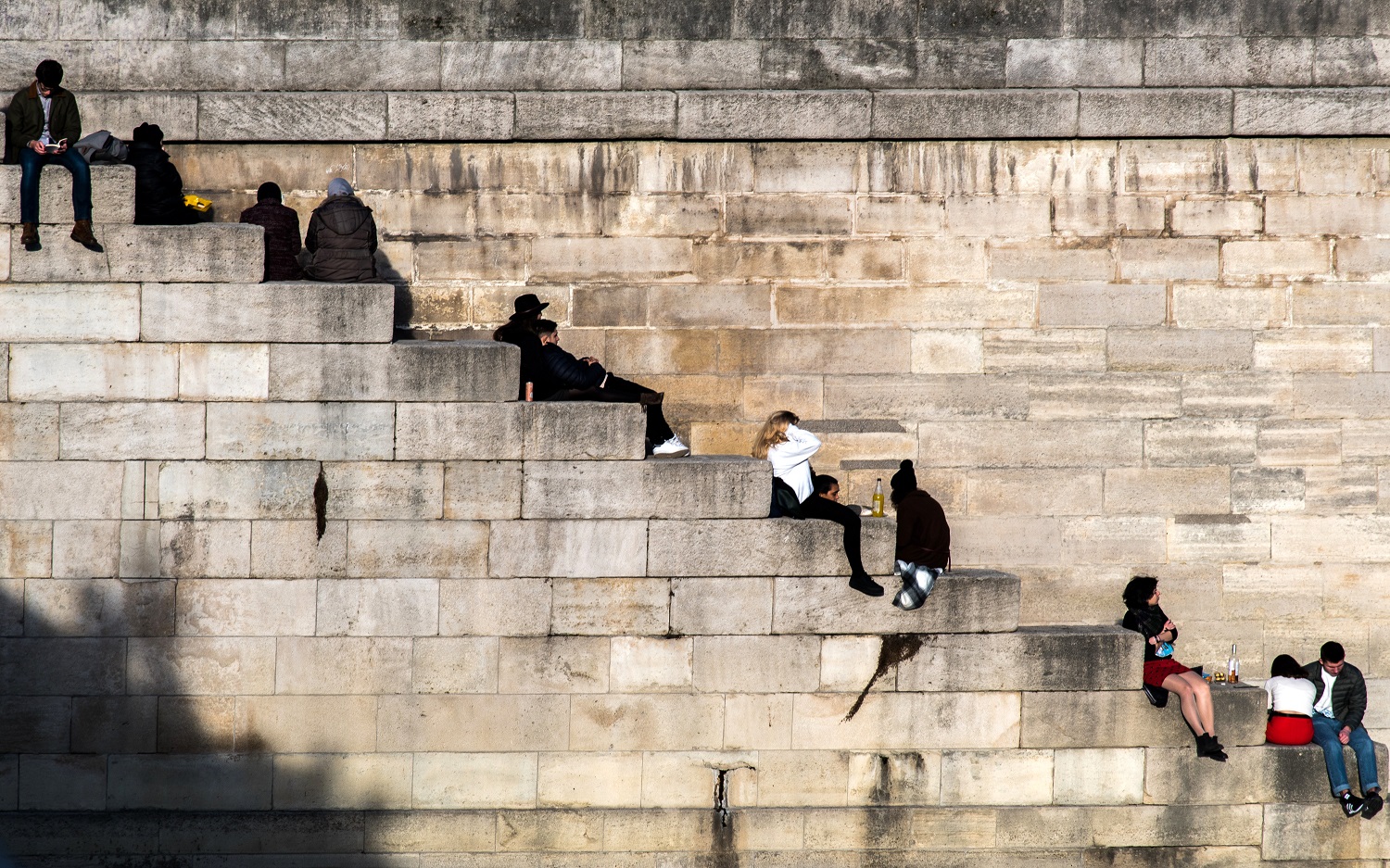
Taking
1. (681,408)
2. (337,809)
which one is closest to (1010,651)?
(681,408)

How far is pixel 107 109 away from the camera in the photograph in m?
11.4

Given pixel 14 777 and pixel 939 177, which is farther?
pixel 939 177

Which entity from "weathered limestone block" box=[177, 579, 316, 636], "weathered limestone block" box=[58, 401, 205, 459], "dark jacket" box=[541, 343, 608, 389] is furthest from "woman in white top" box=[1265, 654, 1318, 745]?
"weathered limestone block" box=[58, 401, 205, 459]

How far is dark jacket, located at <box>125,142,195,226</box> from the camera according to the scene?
400 inches

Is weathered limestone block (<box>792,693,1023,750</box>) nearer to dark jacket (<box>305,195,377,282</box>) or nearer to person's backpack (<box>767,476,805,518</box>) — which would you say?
person's backpack (<box>767,476,805,518</box>)

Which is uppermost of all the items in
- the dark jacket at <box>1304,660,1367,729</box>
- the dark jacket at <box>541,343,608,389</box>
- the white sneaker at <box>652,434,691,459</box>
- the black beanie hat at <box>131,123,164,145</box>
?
the black beanie hat at <box>131,123,164,145</box>

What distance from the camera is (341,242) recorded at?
1053 cm

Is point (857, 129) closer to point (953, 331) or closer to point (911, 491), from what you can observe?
point (953, 331)

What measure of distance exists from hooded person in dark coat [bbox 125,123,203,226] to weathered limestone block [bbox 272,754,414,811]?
4368mm

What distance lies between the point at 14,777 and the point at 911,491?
736 cm

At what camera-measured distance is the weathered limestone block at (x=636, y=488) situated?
9.99m

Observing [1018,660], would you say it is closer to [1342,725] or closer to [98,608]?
[1342,725]

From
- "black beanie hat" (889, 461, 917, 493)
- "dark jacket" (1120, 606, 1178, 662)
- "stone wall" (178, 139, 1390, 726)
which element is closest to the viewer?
"dark jacket" (1120, 606, 1178, 662)

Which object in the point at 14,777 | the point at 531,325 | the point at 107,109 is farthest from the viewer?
the point at 107,109
